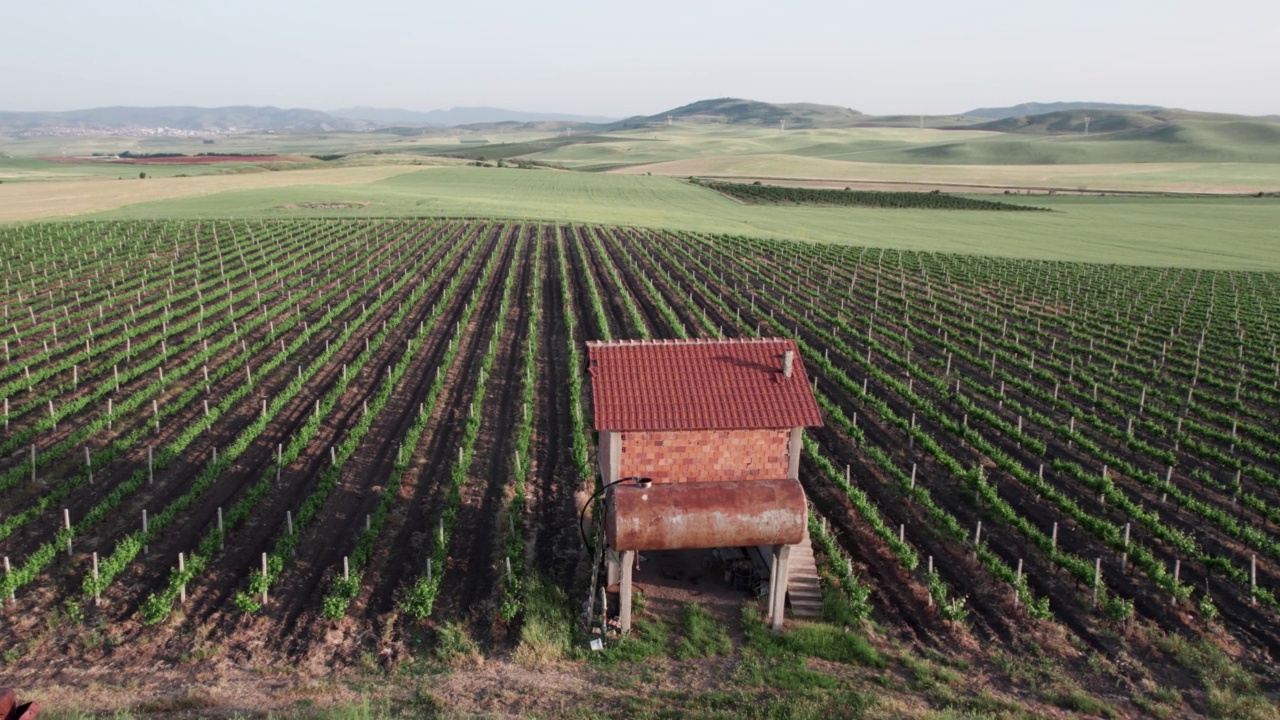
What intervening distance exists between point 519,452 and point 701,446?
7.95m

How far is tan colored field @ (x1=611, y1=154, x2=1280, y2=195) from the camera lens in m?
130

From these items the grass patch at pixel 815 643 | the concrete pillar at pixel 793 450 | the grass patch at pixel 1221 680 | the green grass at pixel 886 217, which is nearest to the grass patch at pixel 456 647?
the grass patch at pixel 815 643

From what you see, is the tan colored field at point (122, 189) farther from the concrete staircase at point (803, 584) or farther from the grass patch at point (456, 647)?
the concrete staircase at point (803, 584)

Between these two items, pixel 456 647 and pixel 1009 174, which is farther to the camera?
pixel 1009 174

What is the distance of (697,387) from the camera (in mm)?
16719

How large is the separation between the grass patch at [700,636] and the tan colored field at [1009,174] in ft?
418

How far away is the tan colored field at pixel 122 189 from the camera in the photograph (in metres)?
77.4

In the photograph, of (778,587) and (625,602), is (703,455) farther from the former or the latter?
(625,602)

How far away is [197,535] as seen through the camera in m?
18.5

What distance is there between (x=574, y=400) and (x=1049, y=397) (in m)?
16.1

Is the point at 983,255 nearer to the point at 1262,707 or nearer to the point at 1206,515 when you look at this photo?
the point at 1206,515

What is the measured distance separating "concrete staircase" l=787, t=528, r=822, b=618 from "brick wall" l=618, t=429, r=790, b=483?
5.47ft

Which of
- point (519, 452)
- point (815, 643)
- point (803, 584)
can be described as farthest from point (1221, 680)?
point (519, 452)

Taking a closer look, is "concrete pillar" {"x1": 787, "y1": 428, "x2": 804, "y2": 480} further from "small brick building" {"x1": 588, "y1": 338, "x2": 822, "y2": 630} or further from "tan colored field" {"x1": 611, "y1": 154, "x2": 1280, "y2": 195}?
"tan colored field" {"x1": 611, "y1": 154, "x2": 1280, "y2": 195}
